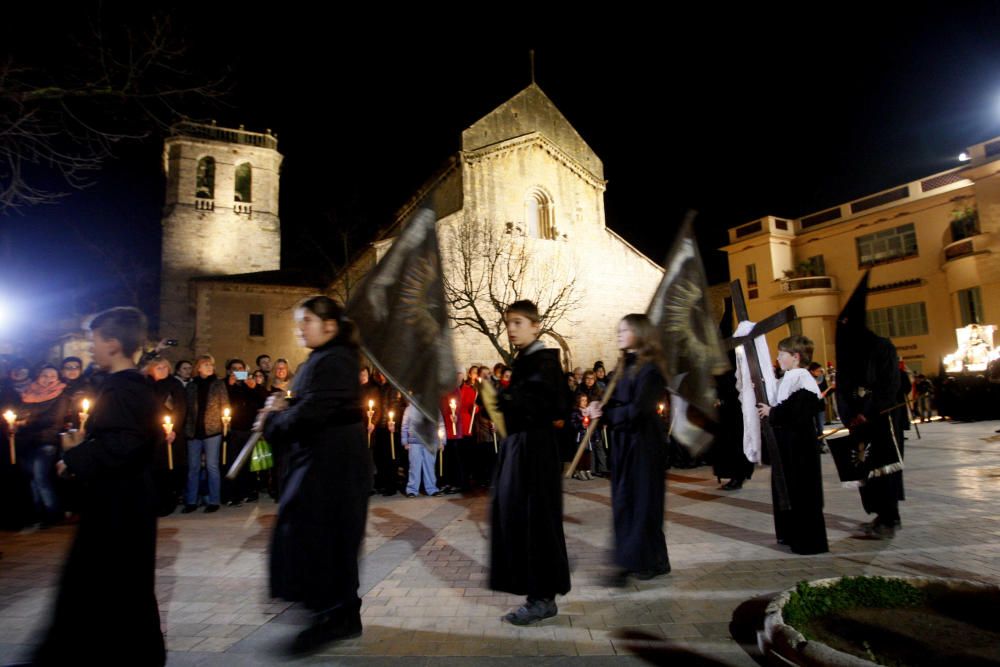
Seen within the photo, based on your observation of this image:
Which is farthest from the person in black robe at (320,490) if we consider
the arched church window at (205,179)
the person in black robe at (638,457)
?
the arched church window at (205,179)

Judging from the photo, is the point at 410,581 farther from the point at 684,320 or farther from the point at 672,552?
the point at 684,320

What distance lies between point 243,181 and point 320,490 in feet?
155

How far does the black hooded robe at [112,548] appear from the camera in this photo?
2812 millimetres

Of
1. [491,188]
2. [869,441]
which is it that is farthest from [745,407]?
[491,188]

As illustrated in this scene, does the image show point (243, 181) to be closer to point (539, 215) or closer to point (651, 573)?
point (539, 215)

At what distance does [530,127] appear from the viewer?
107 ft

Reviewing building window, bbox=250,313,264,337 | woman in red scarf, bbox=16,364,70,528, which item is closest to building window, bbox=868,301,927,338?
woman in red scarf, bbox=16,364,70,528

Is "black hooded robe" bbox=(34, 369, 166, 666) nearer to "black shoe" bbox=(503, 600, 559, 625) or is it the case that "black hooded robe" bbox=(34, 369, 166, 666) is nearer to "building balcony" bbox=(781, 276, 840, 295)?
"black shoe" bbox=(503, 600, 559, 625)

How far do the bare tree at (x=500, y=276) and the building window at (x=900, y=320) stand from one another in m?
16.6

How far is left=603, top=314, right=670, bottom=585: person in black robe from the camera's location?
4688 millimetres

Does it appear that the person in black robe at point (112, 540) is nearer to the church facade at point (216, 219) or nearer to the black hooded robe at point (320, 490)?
the black hooded robe at point (320, 490)

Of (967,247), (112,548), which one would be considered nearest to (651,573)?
(112,548)

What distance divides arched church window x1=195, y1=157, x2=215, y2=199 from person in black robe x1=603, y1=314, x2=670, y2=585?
4552cm

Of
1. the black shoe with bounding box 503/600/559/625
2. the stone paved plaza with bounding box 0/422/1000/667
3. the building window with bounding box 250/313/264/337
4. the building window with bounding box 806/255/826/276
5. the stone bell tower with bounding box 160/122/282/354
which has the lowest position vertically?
the stone paved plaza with bounding box 0/422/1000/667
